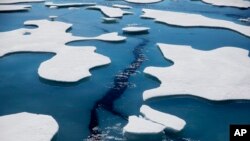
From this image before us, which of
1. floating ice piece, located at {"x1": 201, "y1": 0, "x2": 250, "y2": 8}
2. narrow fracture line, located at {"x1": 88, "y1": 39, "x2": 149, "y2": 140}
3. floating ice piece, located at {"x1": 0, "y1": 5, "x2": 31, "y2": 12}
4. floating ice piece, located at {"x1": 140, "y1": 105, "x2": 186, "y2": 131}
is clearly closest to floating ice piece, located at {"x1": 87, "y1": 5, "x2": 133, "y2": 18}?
floating ice piece, located at {"x1": 0, "y1": 5, "x2": 31, "y2": 12}

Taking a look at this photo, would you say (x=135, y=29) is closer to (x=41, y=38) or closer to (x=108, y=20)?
(x=108, y=20)

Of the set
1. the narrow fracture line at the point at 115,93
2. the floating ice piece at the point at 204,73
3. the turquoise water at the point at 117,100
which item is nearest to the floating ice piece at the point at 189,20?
the turquoise water at the point at 117,100

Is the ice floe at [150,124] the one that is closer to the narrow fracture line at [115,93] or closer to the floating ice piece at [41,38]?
the narrow fracture line at [115,93]

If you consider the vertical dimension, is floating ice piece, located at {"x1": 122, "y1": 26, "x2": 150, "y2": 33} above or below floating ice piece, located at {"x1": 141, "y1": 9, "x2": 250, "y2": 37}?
below

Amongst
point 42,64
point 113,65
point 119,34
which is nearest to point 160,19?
point 119,34

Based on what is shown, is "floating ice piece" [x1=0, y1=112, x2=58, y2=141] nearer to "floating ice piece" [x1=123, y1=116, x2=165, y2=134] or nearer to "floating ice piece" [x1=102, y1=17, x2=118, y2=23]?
"floating ice piece" [x1=123, y1=116, x2=165, y2=134]

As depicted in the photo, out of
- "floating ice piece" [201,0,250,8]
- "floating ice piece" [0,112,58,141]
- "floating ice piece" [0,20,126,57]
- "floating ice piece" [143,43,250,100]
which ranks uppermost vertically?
"floating ice piece" [201,0,250,8]
